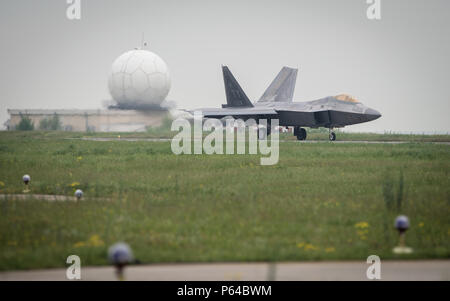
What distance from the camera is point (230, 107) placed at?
4322 cm

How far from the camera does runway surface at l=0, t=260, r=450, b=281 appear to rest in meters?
8.30

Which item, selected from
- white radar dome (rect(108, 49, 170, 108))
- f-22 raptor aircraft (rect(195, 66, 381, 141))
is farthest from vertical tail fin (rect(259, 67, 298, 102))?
white radar dome (rect(108, 49, 170, 108))

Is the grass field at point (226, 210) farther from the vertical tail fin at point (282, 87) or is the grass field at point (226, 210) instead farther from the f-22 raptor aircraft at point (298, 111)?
the vertical tail fin at point (282, 87)

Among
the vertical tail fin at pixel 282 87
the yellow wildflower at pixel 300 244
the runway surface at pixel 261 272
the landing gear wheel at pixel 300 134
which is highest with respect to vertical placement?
the vertical tail fin at pixel 282 87

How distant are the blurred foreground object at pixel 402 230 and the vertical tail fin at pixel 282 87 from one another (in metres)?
35.9

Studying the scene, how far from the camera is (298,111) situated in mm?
38500

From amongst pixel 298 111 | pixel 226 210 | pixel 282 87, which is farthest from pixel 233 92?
pixel 226 210

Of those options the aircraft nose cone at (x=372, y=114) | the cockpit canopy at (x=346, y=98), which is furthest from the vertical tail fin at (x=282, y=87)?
the aircraft nose cone at (x=372, y=114)

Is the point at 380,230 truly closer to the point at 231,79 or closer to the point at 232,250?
the point at 232,250

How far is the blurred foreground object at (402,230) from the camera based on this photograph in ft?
31.2

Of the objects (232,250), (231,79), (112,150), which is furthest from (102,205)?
(231,79)

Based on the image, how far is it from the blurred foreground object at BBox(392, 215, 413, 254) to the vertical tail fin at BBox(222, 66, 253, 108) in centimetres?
3211

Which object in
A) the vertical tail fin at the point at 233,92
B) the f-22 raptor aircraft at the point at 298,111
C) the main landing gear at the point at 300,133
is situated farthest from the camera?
the vertical tail fin at the point at 233,92
